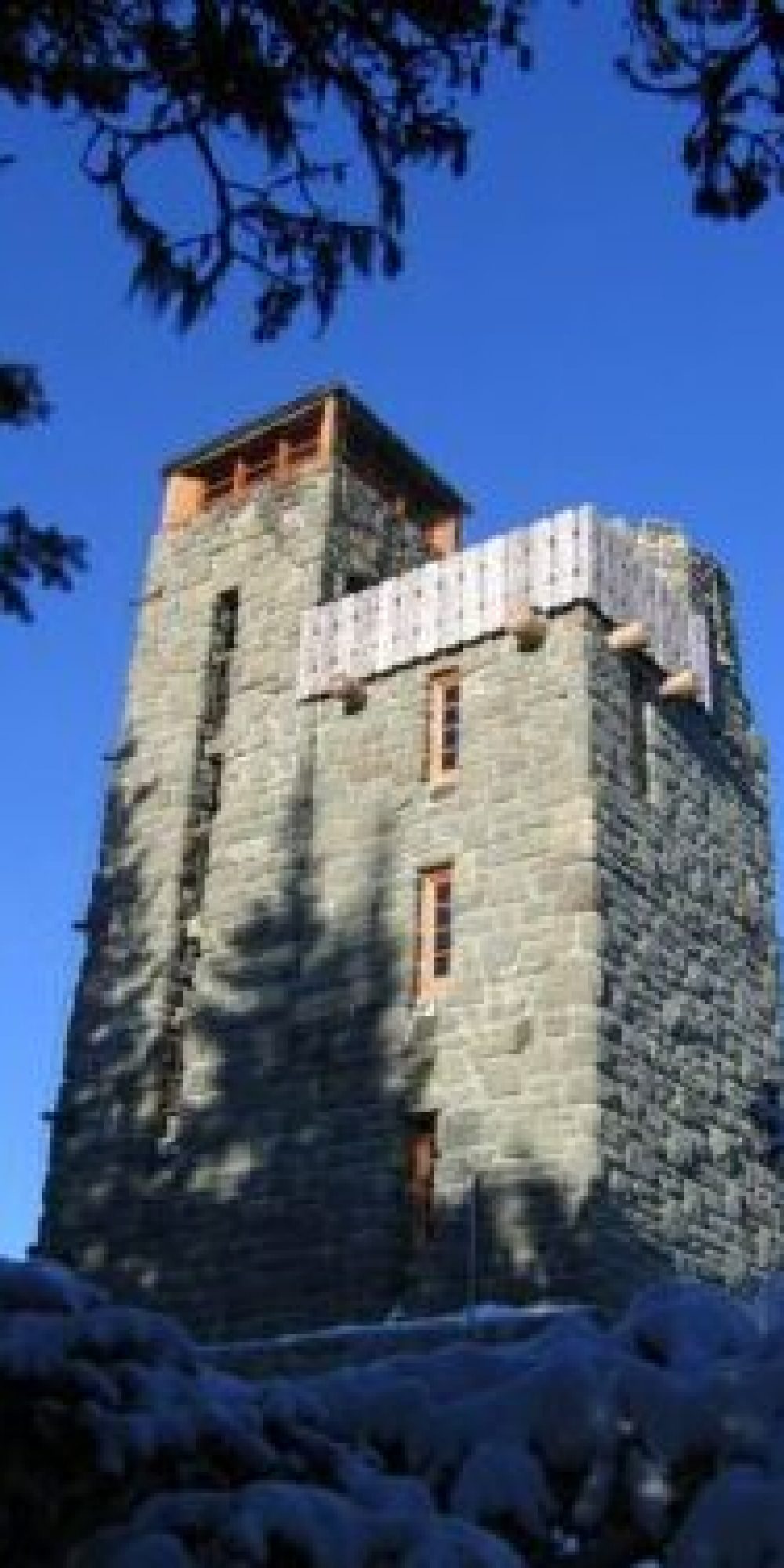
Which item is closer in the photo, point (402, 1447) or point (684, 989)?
point (402, 1447)

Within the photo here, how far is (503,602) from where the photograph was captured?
15.7 m

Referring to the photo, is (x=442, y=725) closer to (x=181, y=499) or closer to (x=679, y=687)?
(x=679, y=687)

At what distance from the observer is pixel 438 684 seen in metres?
16.0

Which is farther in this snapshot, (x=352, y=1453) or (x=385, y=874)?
(x=385, y=874)

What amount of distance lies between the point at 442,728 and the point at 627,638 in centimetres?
197

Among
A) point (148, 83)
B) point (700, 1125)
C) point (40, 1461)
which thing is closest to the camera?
point (40, 1461)

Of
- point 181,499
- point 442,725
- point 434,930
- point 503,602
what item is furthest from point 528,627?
Answer: point 181,499

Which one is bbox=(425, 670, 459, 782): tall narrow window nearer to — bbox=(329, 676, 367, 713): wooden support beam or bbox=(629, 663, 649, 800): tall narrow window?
bbox=(329, 676, 367, 713): wooden support beam

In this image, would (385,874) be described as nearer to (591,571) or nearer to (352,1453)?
(591,571)

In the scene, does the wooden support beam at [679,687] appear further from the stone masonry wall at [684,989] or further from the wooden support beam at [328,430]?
the wooden support beam at [328,430]

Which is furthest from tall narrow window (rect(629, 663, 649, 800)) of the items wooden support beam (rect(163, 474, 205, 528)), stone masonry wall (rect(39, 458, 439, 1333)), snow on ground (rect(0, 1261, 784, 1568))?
snow on ground (rect(0, 1261, 784, 1568))

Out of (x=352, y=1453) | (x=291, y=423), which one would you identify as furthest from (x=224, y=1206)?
(x=352, y=1453)

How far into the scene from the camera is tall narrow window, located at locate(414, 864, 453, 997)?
47.1 feet

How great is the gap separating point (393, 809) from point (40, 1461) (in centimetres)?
1186
